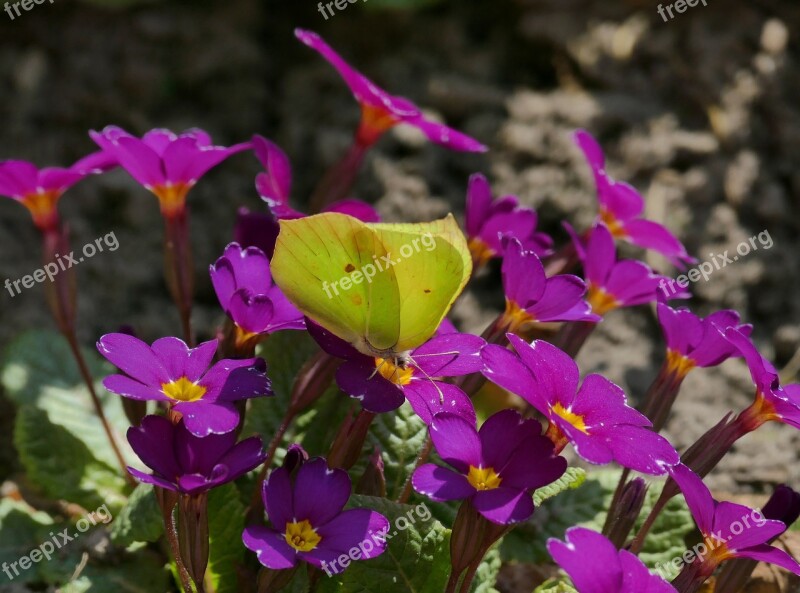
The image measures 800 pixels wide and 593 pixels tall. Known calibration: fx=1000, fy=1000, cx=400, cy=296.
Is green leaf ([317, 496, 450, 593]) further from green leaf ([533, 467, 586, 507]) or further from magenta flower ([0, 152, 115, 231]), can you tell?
magenta flower ([0, 152, 115, 231])

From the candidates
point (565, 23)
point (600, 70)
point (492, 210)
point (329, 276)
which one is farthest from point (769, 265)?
point (329, 276)

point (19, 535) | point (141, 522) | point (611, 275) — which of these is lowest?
point (19, 535)

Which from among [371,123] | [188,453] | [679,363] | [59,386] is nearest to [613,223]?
[679,363]

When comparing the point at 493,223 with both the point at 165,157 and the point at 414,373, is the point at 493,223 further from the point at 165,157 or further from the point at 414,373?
the point at 165,157

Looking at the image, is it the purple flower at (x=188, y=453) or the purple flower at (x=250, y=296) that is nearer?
the purple flower at (x=188, y=453)

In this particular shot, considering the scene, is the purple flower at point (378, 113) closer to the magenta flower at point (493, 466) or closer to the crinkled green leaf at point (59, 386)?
the magenta flower at point (493, 466)

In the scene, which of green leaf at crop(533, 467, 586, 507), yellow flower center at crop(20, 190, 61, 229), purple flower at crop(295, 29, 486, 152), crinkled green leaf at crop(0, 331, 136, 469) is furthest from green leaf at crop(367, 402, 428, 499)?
yellow flower center at crop(20, 190, 61, 229)

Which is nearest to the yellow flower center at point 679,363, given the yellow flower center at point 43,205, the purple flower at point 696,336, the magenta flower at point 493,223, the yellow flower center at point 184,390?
the purple flower at point 696,336

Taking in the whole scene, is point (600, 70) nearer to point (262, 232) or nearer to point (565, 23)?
point (565, 23)
